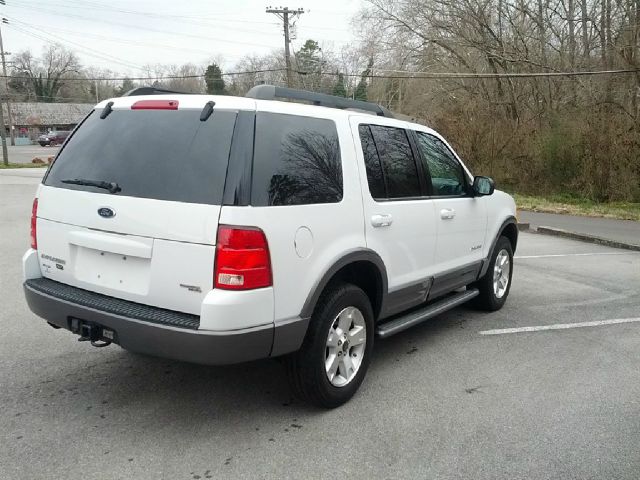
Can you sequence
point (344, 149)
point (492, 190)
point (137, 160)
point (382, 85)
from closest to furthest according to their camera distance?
point (137, 160), point (344, 149), point (492, 190), point (382, 85)

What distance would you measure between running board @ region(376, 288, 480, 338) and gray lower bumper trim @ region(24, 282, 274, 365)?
Result: 1.24m

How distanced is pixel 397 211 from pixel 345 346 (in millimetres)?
1058

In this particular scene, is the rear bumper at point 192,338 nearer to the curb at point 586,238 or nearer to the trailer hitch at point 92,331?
the trailer hitch at point 92,331

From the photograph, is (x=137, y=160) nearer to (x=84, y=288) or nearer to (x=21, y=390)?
(x=84, y=288)

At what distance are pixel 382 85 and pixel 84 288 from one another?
3069 centimetres

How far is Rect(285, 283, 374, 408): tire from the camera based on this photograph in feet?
11.1

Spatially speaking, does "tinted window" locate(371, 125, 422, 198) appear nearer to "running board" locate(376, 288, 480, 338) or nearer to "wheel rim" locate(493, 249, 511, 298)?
"running board" locate(376, 288, 480, 338)

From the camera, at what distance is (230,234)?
2918mm

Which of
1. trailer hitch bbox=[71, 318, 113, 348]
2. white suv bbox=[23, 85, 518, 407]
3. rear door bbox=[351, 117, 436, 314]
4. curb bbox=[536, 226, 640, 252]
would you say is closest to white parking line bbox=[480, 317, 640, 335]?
rear door bbox=[351, 117, 436, 314]

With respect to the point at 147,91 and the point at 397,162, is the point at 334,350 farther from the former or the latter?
the point at 147,91

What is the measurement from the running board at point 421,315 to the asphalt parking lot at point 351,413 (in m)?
0.36

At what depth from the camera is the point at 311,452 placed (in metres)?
3.11

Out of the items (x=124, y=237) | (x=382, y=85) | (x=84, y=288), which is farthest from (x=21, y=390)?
(x=382, y=85)

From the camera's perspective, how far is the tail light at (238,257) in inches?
115
